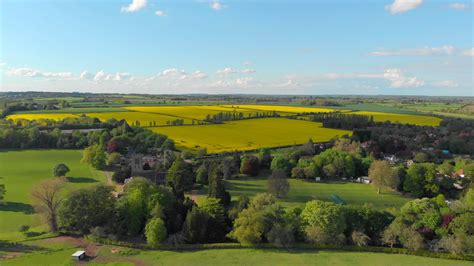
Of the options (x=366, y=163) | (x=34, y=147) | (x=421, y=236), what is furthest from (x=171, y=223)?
(x=34, y=147)

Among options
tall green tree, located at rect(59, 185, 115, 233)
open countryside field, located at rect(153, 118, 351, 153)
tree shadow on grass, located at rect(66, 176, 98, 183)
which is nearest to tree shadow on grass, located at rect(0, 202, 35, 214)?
tall green tree, located at rect(59, 185, 115, 233)

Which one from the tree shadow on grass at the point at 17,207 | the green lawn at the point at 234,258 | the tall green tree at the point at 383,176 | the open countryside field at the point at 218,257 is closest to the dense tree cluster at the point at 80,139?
the tree shadow on grass at the point at 17,207

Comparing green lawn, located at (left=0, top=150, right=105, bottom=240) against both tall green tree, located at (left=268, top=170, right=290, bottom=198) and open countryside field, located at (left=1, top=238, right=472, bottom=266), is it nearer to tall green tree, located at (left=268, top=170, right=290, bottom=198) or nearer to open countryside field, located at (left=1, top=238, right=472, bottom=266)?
open countryside field, located at (left=1, top=238, right=472, bottom=266)

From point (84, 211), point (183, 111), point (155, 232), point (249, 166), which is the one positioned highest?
point (183, 111)

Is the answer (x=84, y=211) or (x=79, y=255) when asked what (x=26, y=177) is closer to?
(x=84, y=211)

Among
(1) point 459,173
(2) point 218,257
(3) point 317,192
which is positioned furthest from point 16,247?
(1) point 459,173

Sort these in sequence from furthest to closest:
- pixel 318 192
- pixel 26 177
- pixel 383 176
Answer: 1. pixel 26 177
2. pixel 318 192
3. pixel 383 176
